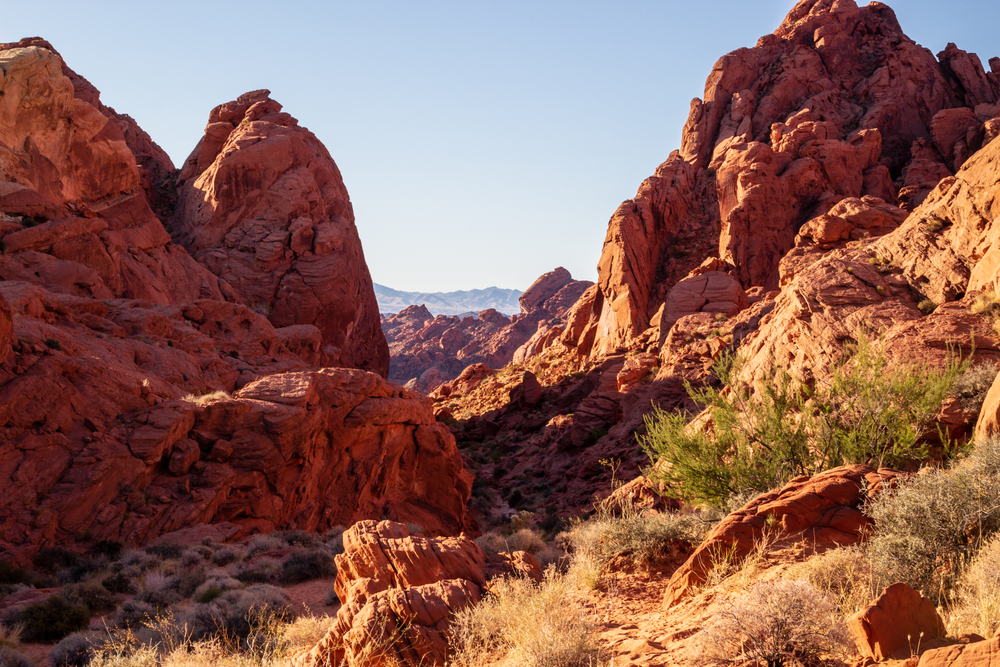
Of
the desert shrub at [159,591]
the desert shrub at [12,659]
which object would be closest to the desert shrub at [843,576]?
the desert shrub at [12,659]

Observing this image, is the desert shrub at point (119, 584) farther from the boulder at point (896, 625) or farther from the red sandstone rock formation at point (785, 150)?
Result: the red sandstone rock formation at point (785, 150)

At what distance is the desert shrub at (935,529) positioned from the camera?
17.1 ft

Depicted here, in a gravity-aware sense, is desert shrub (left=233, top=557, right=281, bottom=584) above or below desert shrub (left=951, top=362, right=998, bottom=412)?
below

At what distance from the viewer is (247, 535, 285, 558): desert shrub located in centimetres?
1317

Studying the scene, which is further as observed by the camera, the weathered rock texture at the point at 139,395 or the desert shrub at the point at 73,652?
the weathered rock texture at the point at 139,395

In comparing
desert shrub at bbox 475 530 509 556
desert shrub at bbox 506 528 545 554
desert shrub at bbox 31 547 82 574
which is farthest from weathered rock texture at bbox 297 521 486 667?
desert shrub at bbox 31 547 82 574

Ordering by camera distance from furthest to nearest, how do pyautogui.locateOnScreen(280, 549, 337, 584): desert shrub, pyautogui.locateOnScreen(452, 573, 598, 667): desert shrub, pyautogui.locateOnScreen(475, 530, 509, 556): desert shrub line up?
1. pyautogui.locateOnScreen(475, 530, 509, 556): desert shrub
2. pyautogui.locateOnScreen(280, 549, 337, 584): desert shrub
3. pyautogui.locateOnScreen(452, 573, 598, 667): desert shrub

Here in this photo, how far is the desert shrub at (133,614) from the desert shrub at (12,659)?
1143mm

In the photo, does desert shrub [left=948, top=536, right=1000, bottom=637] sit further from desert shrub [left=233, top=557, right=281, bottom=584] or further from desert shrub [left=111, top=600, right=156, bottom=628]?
desert shrub [left=233, top=557, right=281, bottom=584]

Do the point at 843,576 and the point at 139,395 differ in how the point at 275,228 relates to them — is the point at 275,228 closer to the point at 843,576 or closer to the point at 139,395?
the point at 139,395

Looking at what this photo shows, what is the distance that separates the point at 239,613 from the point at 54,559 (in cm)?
666

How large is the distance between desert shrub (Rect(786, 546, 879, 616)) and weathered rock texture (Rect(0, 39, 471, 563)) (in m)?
13.2

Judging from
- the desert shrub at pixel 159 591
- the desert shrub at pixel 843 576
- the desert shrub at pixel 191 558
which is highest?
the desert shrub at pixel 843 576

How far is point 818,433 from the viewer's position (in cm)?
973
